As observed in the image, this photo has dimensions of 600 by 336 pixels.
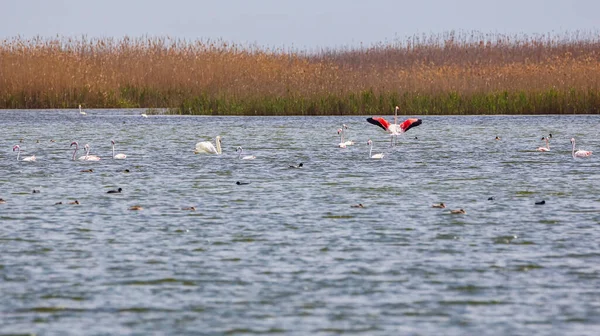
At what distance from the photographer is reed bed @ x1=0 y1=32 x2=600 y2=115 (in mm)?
33406

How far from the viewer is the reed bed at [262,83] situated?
3341 cm

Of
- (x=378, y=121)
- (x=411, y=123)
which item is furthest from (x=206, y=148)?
(x=411, y=123)

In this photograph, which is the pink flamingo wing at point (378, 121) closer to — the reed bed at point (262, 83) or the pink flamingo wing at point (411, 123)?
the pink flamingo wing at point (411, 123)

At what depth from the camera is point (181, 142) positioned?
963 inches

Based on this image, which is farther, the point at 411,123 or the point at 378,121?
the point at 411,123

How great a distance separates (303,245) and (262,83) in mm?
27109

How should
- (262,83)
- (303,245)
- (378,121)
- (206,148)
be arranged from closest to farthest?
(303,245) < (206,148) < (378,121) < (262,83)

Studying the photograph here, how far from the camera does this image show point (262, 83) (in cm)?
3703

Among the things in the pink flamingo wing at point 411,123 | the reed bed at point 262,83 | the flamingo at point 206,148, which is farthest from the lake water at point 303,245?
the reed bed at point 262,83

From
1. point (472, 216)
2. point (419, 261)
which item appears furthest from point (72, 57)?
point (419, 261)

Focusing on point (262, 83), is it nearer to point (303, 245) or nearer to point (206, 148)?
point (206, 148)

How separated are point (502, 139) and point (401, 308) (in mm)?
17658

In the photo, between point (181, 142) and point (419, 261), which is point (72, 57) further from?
point (419, 261)

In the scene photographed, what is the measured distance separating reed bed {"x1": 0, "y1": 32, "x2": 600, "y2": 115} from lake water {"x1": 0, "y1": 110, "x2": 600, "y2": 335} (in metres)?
12.5
